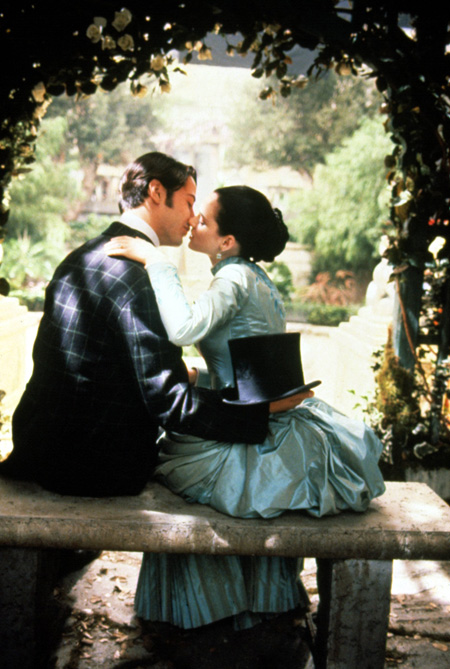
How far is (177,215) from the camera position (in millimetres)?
2326

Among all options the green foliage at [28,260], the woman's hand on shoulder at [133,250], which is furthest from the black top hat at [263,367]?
the green foliage at [28,260]

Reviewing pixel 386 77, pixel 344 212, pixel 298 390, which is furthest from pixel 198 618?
pixel 344 212

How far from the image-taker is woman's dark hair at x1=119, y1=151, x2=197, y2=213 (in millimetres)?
2260

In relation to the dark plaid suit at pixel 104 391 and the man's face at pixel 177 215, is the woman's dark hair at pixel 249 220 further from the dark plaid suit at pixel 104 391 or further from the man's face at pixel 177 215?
the dark plaid suit at pixel 104 391

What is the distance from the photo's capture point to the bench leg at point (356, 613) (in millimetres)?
2068

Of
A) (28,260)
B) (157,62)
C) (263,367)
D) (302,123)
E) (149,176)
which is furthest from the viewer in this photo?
(302,123)

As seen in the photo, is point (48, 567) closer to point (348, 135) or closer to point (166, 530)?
point (166, 530)

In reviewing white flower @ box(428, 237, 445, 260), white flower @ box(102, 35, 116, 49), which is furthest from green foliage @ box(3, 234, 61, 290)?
white flower @ box(102, 35, 116, 49)

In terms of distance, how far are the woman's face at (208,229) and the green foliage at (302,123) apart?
2398cm

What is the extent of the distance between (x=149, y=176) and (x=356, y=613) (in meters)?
1.67

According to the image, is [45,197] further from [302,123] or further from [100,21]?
[100,21]

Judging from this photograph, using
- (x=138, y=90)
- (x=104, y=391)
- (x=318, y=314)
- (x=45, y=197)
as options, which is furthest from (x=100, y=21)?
(x=45, y=197)

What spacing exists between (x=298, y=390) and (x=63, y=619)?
133 cm

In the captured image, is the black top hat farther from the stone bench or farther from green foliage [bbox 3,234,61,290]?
green foliage [bbox 3,234,61,290]
